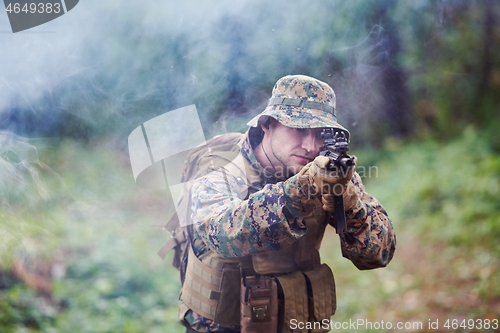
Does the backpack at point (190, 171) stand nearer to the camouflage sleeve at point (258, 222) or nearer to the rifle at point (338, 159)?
the camouflage sleeve at point (258, 222)

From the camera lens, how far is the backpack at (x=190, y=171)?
2168mm

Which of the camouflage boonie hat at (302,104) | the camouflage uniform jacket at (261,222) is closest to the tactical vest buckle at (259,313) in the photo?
the camouflage uniform jacket at (261,222)

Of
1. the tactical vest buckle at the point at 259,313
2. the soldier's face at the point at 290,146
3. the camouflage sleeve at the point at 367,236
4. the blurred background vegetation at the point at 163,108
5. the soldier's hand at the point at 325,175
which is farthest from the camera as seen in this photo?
the blurred background vegetation at the point at 163,108

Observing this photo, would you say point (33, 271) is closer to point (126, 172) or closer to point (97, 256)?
point (97, 256)

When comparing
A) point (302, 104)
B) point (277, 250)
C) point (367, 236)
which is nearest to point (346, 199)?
point (367, 236)

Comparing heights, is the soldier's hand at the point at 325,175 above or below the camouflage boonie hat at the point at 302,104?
below

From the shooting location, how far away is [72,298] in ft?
11.8

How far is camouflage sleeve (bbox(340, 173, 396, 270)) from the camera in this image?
195 centimetres

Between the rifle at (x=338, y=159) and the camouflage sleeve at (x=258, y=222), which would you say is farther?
the camouflage sleeve at (x=258, y=222)

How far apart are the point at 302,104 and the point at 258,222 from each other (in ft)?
2.54

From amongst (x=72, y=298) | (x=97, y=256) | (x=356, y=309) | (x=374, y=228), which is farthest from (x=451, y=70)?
(x=72, y=298)

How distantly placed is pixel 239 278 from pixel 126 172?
1.36 m

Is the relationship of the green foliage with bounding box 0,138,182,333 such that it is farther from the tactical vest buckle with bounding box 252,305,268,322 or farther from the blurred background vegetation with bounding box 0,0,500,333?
the tactical vest buckle with bounding box 252,305,268,322

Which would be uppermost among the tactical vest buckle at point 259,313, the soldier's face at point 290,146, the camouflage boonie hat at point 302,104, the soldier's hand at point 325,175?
the camouflage boonie hat at point 302,104
